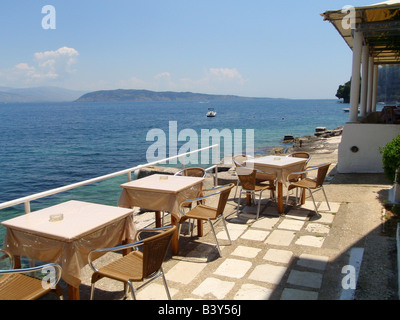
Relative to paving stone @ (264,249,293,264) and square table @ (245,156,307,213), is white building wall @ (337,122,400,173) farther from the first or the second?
paving stone @ (264,249,293,264)

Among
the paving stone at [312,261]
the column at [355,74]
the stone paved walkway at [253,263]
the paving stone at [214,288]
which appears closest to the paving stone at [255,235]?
the stone paved walkway at [253,263]

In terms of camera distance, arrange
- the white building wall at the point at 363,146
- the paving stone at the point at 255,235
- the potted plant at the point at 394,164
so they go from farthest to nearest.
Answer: the white building wall at the point at 363,146, the potted plant at the point at 394,164, the paving stone at the point at 255,235

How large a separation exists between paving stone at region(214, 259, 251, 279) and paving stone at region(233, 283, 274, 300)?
0.26m

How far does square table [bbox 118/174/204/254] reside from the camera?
4656 millimetres

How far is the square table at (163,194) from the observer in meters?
4.66

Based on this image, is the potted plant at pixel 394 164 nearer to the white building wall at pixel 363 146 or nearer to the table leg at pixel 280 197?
the table leg at pixel 280 197

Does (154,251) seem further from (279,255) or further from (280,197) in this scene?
(280,197)

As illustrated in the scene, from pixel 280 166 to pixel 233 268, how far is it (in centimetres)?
251

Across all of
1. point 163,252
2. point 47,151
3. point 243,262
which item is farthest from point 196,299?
point 47,151

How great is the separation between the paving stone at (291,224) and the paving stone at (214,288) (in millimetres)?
2005

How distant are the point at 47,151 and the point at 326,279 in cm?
3591

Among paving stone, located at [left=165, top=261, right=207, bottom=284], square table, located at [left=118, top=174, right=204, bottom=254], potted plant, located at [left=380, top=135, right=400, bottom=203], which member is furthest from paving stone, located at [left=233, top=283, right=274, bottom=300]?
potted plant, located at [left=380, top=135, right=400, bottom=203]

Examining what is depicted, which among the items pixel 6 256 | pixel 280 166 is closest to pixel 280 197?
pixel 280 166
